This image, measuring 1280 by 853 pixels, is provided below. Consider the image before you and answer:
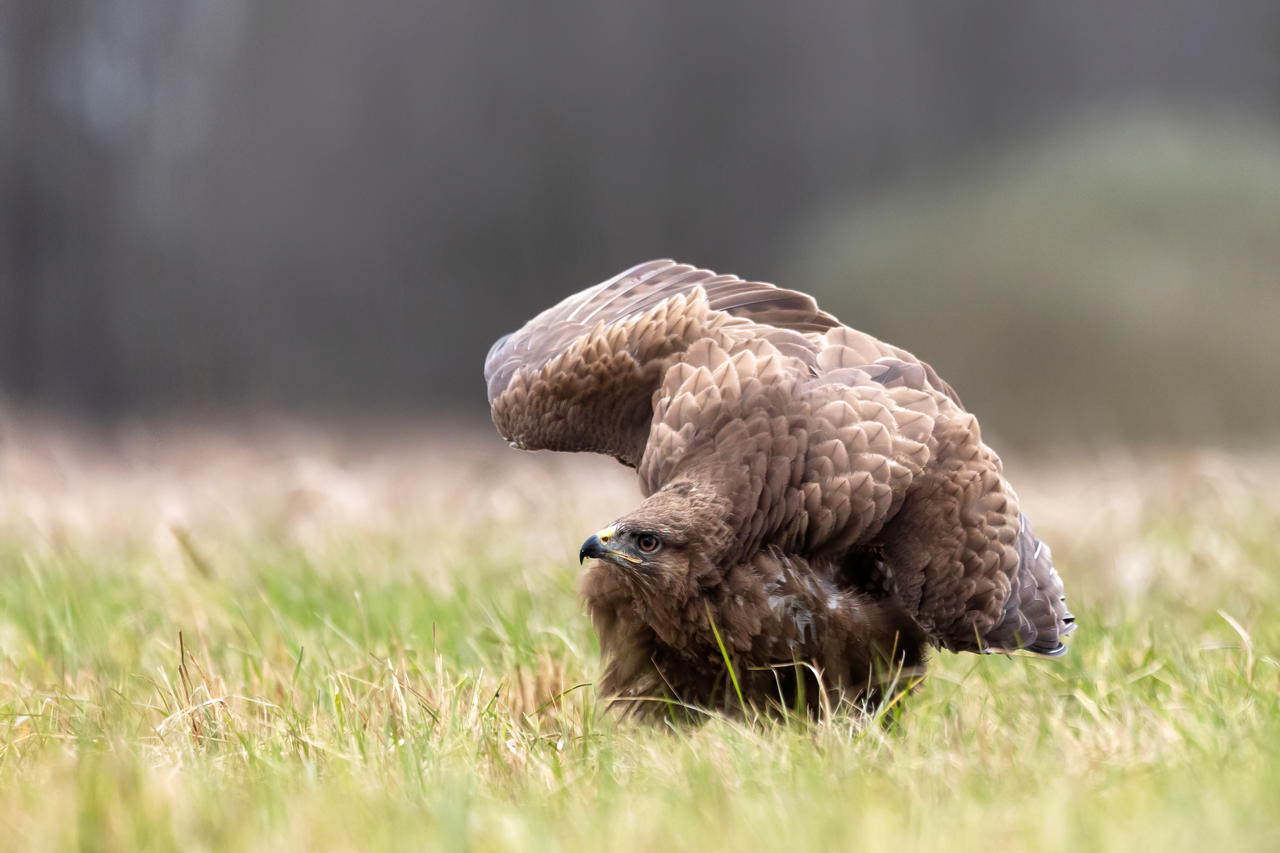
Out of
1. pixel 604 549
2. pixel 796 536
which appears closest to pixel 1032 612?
pixel 796 536

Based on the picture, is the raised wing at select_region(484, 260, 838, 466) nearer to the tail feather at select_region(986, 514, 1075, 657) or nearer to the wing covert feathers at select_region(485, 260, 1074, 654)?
the wing covert feathers at select_region(485, 260, 1074, 654)

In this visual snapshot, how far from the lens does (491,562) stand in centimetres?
561

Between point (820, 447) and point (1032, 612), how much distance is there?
800 mm

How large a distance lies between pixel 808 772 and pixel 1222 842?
734 mm

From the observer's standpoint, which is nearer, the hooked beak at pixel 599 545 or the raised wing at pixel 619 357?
the hooked beak at pixel 599 545

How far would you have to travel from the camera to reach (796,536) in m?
3.40

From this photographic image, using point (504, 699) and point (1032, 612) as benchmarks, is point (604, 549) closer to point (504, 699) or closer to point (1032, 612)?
point (504, 699)

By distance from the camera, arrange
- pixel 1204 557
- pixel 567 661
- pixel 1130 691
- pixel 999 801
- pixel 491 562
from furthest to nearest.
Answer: pixel 491 562 → pixel 1204 557 → pixel 567 661 → pixel 1130 691 → pixel 999 801

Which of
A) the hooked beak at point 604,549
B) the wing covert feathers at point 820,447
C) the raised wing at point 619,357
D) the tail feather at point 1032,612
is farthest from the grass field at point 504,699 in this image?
the raised wing at point 619,357

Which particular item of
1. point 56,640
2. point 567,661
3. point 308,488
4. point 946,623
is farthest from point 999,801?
point 308,488

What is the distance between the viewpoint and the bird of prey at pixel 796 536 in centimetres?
336

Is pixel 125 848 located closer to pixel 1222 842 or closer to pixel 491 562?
pixel 1222 842

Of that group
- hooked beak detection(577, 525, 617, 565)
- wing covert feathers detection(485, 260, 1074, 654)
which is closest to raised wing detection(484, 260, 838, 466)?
wing covert feathers detection(485, 260, 1074, 654)

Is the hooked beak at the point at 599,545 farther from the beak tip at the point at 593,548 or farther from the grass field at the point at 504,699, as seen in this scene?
the grass field at the point at 504,699
